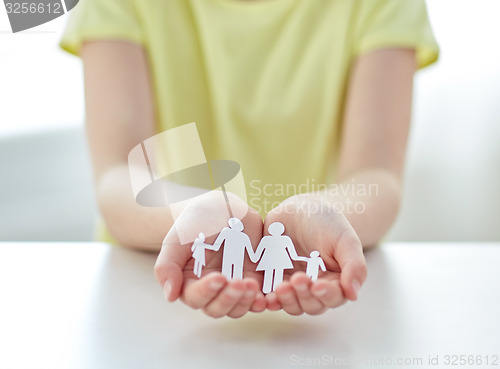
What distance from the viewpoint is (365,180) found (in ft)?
1.77

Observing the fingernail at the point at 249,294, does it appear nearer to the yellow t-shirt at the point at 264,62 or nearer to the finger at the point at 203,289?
the finger at the point at 203,289

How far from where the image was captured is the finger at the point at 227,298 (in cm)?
28

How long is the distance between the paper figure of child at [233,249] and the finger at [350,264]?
0.05 metres

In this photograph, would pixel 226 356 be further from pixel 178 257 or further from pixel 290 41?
pixel 290 41

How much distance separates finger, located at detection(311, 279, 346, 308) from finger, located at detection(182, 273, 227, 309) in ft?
0.16

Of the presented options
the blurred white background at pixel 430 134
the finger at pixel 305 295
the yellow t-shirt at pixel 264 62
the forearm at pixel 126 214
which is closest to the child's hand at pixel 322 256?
the finger at pixel 305 295

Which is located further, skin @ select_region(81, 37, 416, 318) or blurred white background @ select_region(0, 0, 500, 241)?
blurred white background @ select_region(0, 0, 500, 241)

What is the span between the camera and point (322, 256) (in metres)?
0.32

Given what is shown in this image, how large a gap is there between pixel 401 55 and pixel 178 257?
0.43 m

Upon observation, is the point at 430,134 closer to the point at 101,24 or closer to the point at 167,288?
the point at 101,24

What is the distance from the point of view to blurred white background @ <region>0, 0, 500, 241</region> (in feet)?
3.14

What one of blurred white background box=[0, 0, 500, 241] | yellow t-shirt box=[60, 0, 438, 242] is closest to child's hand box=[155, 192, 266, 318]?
yellow t-shirt box=[60, 0, 438, 242]

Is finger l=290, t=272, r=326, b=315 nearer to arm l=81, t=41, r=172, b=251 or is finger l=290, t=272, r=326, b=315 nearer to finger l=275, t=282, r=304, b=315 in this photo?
finger l=275, t=282, r=304, b=315

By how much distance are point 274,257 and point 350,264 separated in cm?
5
